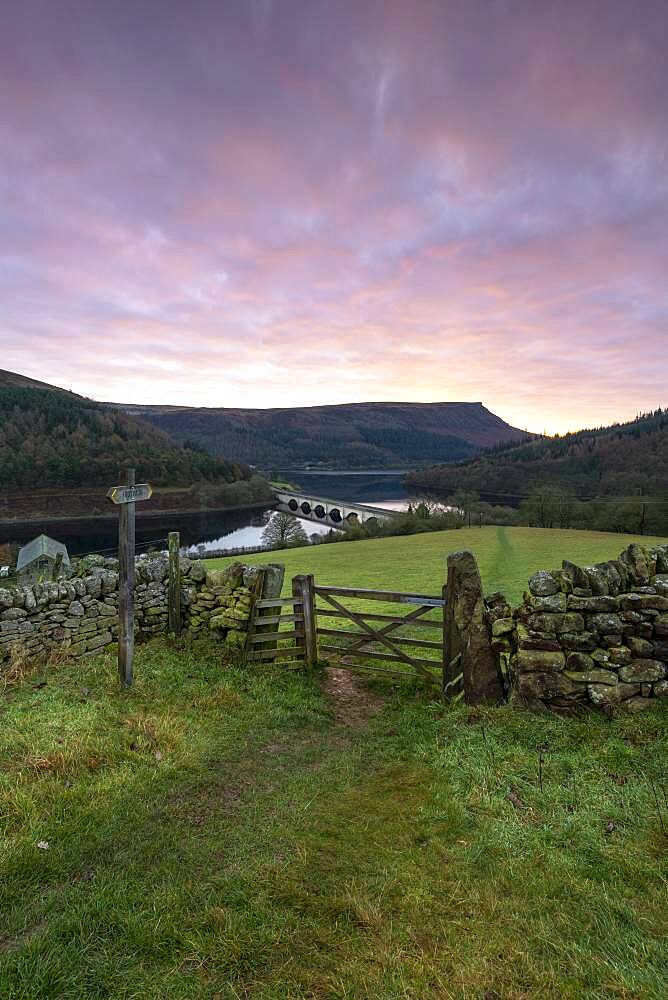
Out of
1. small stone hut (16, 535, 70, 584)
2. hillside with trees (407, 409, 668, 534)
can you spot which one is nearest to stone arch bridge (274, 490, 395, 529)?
hillside with trees (407, 409, 668, 534)

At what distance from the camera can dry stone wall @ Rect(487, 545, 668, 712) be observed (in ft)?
22.1

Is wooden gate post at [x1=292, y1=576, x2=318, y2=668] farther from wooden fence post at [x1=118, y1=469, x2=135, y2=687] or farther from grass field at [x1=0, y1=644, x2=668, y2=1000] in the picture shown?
wooden fence post at [x1=118, y1=469, x2=135, y2=687]

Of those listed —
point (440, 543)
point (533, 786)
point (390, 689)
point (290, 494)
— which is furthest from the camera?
point (290, 494)

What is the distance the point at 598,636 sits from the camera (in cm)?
702

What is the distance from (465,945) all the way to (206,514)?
126821mm

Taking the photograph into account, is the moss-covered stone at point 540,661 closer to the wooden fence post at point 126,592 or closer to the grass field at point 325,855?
the grass field at point 325,855

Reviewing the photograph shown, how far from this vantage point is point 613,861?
161 inches

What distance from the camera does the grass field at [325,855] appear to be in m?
3.15

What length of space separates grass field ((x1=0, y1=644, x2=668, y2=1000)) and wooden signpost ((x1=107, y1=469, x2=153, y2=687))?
2.78ft

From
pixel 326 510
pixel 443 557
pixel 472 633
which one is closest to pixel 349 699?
pixel 472 633

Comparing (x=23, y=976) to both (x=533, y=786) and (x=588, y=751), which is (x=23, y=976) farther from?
(x=588, y=751)

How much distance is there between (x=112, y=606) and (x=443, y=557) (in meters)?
23.2

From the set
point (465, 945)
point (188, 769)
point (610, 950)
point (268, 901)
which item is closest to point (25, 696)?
point (188, 769)

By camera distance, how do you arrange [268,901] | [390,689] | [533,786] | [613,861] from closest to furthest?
[268,901] → [613,861] → [533,786] → [390,689]
